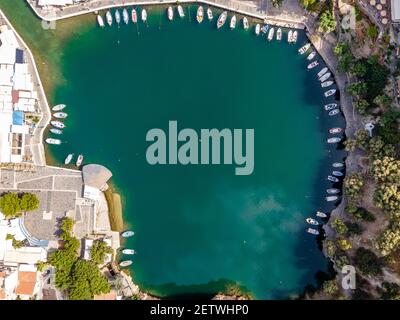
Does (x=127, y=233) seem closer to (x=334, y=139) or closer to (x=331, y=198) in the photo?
(x=331, y=198)

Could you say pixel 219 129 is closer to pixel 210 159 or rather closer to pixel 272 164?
pixel 210 159

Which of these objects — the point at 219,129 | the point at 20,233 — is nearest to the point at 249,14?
the point at 219,129

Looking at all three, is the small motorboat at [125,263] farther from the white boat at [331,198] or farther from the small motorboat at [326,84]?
the small motorboat at [326,84]

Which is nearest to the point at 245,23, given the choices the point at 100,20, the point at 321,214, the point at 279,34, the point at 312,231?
the point at 279,34

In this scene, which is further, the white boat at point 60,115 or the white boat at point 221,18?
the white boat at point 60,115

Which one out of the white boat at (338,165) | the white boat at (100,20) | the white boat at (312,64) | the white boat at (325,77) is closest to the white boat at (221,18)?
the white boat at (312,64)

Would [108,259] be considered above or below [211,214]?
below
